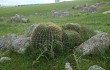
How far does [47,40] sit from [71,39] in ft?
3.64

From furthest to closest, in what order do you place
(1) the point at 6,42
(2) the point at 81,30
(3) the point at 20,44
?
(1) the point at 6,42
(2) the point at 81,30
(3) the point at 20,44

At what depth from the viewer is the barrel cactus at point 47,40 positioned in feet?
33.6

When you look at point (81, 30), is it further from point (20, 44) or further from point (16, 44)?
point (16, 44)

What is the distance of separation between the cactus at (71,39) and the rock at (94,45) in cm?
33

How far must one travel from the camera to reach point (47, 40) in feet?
33.7

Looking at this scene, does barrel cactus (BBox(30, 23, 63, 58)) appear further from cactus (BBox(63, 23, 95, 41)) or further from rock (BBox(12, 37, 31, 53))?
cactus (BBox(63, 23, 95, 41))

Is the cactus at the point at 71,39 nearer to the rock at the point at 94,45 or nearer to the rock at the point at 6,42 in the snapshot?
the rock at the point at 94,45

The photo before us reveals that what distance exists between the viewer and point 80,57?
10164 millimetres

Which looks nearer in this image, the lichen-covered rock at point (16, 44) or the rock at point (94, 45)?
the rock at point (94, 45)

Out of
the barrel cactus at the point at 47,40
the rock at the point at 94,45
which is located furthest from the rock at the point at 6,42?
the rock at the point at 94,45

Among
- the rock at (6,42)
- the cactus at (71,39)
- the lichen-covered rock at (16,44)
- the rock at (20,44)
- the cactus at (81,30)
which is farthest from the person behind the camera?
the rock at (6,42)

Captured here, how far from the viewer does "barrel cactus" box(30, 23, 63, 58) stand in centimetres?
1025

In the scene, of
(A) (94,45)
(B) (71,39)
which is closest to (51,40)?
(B) (71,39)

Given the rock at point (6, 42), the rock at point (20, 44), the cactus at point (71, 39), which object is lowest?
the rock at point (6, 42)
